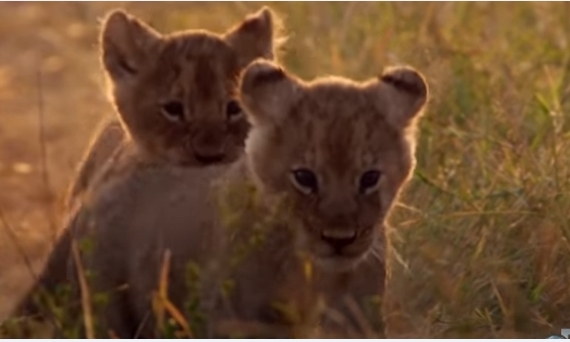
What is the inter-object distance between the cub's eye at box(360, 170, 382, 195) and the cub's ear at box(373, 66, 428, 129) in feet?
0.84

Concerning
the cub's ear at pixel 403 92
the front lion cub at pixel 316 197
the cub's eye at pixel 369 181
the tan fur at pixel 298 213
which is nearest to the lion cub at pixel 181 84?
the tan fur at pixel 298 213

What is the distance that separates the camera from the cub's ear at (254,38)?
728cm

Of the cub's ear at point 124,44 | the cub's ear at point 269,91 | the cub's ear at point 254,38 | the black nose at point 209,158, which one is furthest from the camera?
the cub's ear at point 124,44

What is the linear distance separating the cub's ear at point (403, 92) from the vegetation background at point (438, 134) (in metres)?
0.69

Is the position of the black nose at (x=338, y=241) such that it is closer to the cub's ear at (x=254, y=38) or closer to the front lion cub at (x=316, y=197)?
the front lion cub at (x=316, y=197)

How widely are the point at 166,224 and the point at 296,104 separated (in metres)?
0.62

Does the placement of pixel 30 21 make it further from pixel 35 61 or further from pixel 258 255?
pixel 258 255

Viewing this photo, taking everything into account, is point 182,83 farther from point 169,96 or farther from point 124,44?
point 124,44

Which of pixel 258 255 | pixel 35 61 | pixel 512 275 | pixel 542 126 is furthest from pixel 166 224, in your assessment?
pixel 35 61

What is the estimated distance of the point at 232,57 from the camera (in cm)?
721

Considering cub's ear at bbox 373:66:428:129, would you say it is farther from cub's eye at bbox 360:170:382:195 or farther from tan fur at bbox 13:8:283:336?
tan fur at bbox 13:8:283:336

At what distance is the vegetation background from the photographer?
7.54m

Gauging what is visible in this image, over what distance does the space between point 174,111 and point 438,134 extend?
1.77 metres

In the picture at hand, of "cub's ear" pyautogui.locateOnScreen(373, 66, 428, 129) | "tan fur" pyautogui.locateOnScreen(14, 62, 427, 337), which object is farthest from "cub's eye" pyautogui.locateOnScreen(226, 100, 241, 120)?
"cub's ear" pyautogui.locateOnScreen(373, 66, 428, 129)
